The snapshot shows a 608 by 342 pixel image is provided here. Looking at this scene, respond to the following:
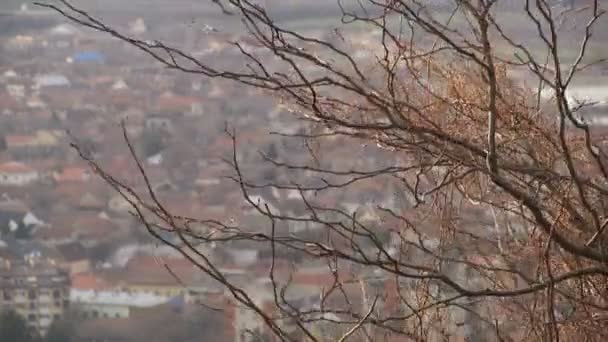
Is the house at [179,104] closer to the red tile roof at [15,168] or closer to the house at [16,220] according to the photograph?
the red tile roof at [15,168]

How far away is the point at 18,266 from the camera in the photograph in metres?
6.49

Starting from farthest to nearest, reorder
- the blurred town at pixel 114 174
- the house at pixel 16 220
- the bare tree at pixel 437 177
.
Result: the house at pixel 16 220
the blurred town at pixel 114 174
the bare tree at pixel 437 177

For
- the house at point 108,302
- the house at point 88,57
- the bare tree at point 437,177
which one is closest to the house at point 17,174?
the house at point 108,302

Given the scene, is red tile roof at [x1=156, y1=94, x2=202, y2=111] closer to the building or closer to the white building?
the building

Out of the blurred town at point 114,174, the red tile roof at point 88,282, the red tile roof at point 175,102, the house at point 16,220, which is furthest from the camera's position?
the red tile roof at point 175,102

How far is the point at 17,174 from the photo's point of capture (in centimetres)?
846

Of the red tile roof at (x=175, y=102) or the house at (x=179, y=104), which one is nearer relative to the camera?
the house at (x=179, y=104)

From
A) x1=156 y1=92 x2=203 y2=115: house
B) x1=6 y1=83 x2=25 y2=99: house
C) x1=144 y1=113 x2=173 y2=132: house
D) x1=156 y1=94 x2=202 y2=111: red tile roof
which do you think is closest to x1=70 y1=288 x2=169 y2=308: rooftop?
x1=144 y1=113 x2=173 y2=132: house

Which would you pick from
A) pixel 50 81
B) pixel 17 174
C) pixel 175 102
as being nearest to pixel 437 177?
pixel 17 174

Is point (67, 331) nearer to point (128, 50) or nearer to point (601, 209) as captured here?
point (601, 209)

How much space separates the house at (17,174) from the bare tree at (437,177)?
21.9ft

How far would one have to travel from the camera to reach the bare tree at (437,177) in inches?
57.0

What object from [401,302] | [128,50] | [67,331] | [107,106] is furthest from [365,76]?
[128,50]

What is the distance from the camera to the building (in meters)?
5.79
